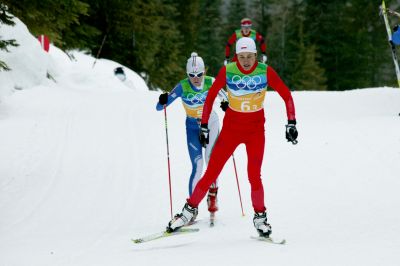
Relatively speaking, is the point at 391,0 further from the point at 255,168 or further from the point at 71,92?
the point at 255,168

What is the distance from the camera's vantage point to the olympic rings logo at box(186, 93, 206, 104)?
7504 millimetres

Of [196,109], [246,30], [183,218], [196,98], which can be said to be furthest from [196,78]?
[246,30]

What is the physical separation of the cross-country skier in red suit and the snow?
0.58 metres

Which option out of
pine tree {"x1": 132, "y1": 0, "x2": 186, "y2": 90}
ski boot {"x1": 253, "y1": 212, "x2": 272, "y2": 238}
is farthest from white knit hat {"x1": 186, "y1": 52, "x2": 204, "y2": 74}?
pine tree {"x1": 132, "y1": 0, "x2": 186, "y2": 90}

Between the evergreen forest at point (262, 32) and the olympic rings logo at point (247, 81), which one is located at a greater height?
the evergreen forest at point (262, 32)

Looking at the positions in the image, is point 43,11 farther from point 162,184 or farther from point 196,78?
point 196,78

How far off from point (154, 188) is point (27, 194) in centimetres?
227

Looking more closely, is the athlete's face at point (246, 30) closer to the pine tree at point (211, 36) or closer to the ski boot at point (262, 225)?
the ski boot at point (262, 225)

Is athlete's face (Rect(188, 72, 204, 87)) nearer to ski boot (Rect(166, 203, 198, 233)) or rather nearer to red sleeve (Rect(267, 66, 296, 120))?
red sleeve (Rect(267, 66, 296, 120))

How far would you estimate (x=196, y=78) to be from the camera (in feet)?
24.3

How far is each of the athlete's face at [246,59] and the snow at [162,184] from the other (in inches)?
80.4

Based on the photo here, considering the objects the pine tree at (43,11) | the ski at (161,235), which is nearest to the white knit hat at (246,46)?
the ski at (161,235)

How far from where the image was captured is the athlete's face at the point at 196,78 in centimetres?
739

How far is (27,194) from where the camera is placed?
29.9 ft
